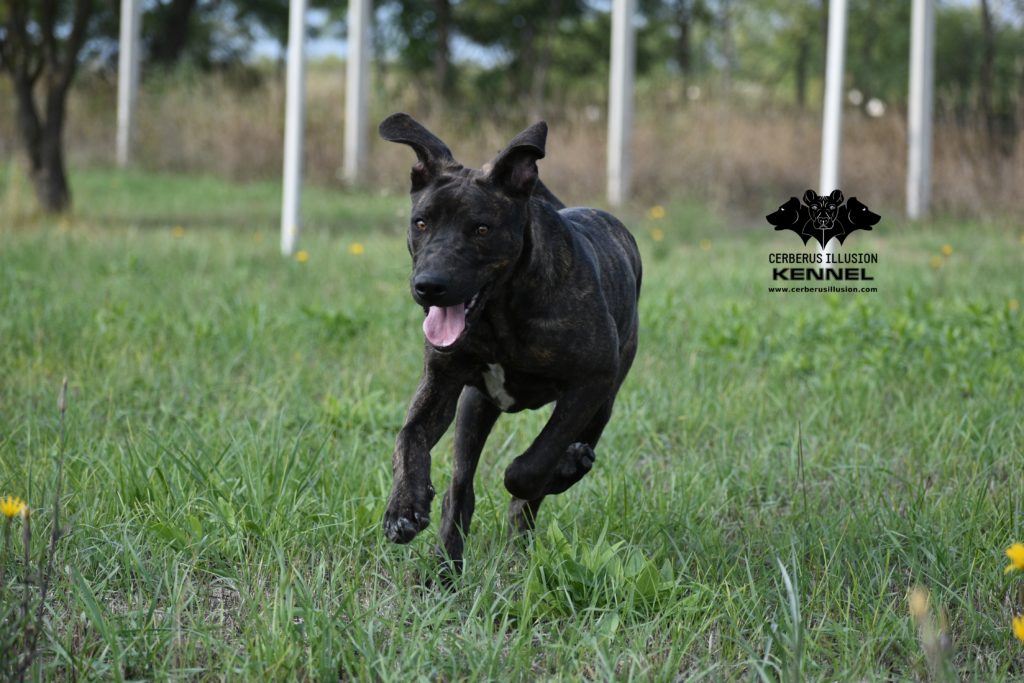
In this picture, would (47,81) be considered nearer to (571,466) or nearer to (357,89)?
(357,89)

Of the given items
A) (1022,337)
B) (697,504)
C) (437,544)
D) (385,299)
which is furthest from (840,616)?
(385,299)

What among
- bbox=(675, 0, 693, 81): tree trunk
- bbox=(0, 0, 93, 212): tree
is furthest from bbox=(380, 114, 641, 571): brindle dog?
bbox=(675, 0, 693, 81): tree trunk

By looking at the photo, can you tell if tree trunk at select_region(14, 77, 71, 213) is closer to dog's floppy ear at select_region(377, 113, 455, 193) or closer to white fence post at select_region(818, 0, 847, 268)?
white fence post at select_region(818, 0, 847, 268)

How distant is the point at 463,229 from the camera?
9.85 feet

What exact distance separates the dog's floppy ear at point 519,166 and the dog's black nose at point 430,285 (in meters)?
0.40

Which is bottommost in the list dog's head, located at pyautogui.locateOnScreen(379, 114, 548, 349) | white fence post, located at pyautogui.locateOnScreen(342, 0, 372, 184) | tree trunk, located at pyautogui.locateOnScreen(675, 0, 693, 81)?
dog's head, located at pyautogui.locateOnScreen(379, 114, 548, 349)

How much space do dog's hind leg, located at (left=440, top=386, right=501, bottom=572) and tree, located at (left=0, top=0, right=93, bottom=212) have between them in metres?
10.1

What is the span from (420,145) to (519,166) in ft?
0.99

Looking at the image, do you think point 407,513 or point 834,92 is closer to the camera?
point 407,513

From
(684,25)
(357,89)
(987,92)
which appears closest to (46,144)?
(357,89)

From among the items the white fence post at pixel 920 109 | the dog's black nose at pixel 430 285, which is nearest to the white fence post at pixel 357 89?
the white fence post at pixel 920 109

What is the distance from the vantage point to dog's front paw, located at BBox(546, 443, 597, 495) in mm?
3312

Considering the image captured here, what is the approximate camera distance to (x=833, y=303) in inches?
278

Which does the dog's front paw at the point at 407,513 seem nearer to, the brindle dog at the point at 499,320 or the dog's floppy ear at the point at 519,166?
the brindle dog at the point at 499,320
